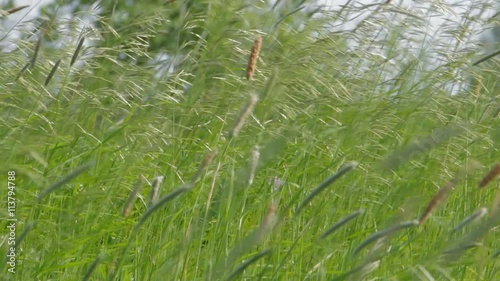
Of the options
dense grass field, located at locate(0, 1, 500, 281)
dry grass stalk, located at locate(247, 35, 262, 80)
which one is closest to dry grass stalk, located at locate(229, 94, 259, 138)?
dense grass field, located at locate(0, 1, 500, 281)

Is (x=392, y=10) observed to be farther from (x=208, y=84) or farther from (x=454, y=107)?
(x=208, y=84)

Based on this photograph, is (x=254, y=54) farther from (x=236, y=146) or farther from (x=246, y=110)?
(x=236, y=146)

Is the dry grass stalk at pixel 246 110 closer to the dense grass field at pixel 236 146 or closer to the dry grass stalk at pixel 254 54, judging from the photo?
the dense grass field at pixel 236 146

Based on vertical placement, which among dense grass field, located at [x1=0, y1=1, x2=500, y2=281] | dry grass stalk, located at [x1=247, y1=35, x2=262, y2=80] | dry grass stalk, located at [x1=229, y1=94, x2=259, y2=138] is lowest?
dense grass field, located at [x1=0, y1=1, x2=500, y2=281]

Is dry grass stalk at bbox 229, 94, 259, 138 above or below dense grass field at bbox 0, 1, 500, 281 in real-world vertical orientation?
above

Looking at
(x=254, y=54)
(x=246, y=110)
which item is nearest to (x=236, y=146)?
(x=254, y=54)

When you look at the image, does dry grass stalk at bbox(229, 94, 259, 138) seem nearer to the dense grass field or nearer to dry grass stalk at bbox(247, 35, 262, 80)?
the dense grass field

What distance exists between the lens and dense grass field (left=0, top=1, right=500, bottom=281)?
6.56 feet

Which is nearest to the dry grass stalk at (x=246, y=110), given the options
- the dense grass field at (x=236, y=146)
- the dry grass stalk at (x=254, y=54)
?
the dense grass field at (x=236, y=146)

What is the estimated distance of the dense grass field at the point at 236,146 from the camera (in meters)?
2.00

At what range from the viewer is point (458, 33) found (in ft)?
10.7

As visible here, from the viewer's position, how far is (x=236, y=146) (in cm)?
269

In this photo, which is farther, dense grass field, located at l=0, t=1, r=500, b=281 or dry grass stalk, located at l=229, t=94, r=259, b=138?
dense grass field, located at l=0, t=1, r=500, b=281

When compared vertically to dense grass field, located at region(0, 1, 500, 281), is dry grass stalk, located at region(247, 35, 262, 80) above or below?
above
